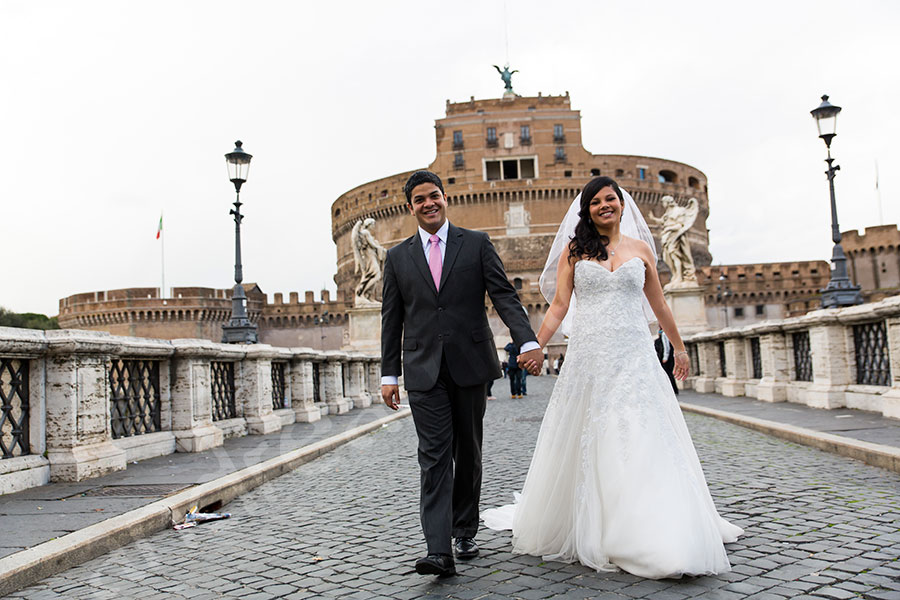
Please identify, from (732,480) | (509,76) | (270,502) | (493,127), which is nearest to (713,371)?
(732,480)

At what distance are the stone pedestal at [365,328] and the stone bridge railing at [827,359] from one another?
9443 mm

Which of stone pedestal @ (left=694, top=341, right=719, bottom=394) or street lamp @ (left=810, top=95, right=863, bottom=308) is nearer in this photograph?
street lamp @ (left=810, top=95, right=863, bottom=308)

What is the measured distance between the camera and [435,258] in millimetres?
3510

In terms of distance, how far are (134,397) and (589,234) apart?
4.50 meters

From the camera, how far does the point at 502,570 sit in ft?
10.4

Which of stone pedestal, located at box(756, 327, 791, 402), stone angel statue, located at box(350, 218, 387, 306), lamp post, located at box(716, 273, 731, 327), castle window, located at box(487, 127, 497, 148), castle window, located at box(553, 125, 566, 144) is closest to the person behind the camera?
stone pedestal, located at box(756, 327, 791, 402)

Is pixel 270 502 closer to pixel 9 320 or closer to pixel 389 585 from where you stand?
pixel 389 585

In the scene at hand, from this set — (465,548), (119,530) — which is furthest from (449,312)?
(119,530)

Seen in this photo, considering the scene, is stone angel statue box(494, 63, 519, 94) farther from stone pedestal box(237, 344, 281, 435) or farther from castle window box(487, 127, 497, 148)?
stone pedestal box(237, 344, 281, 435)

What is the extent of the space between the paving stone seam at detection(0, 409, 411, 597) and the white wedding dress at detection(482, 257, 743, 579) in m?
1.92

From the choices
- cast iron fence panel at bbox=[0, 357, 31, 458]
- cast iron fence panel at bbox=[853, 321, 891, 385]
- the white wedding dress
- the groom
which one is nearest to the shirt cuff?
the groom

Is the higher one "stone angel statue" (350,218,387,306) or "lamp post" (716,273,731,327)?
"lamp post" (716,273,731,327)

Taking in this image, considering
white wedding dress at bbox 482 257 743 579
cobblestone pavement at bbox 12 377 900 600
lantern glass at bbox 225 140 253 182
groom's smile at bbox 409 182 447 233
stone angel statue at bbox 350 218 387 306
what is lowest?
cobblestone pavement at bbox 12 377 900 600

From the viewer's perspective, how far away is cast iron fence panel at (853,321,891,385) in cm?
806
